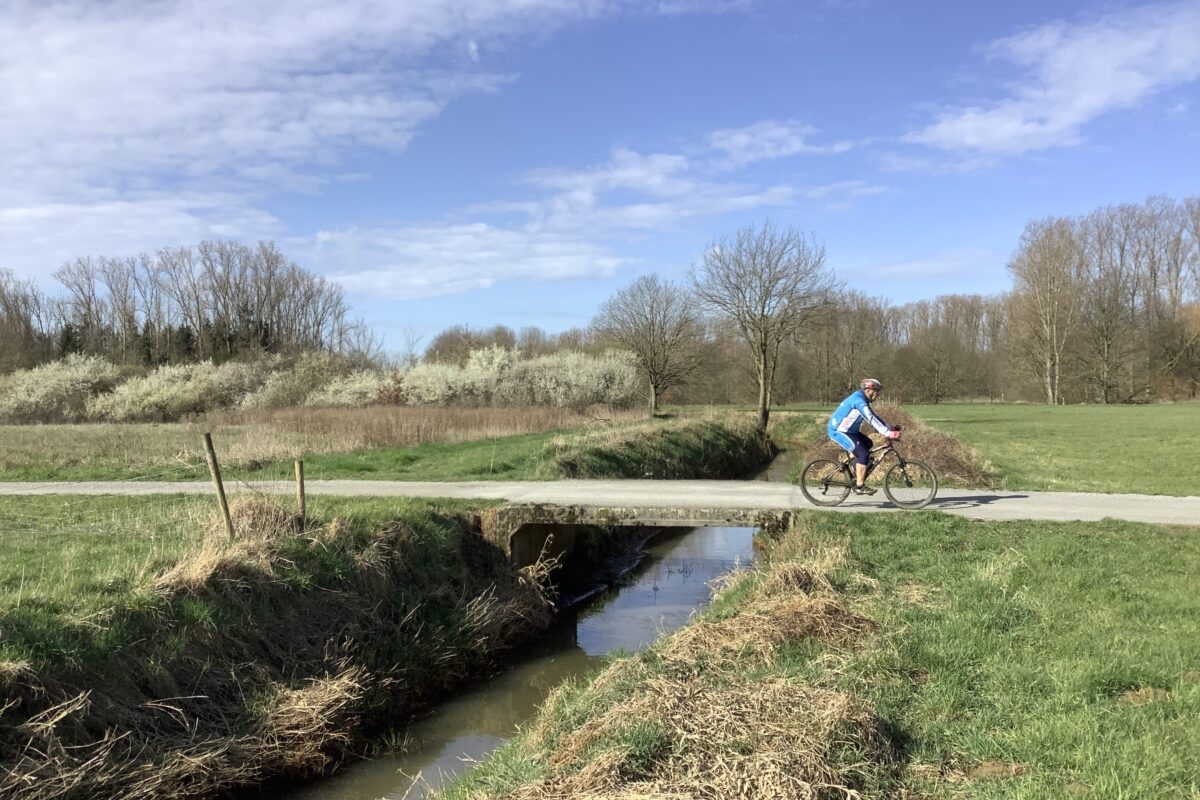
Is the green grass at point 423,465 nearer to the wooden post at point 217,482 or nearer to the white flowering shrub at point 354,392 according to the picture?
the wooden post at point 217,482

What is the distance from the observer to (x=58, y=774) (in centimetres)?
518

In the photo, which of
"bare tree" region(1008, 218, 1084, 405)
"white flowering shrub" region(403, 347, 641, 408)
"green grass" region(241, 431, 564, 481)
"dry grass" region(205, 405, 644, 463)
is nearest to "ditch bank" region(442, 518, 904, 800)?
"green grass" region(241, 431, 564, 481)

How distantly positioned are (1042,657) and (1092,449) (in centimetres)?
2464

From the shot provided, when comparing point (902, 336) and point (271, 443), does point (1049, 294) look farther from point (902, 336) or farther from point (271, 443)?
point (271, 443)

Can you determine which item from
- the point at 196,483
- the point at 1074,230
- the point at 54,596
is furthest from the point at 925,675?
the point at 1074,230

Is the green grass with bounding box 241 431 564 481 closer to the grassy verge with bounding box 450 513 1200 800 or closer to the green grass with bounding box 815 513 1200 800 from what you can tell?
the grassy verge with bounding box 450 513 1200 800

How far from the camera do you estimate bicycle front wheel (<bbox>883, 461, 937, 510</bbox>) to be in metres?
11.4

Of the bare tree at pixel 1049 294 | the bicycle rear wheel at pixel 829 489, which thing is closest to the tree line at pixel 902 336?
the bare tree at pixel 1049 294

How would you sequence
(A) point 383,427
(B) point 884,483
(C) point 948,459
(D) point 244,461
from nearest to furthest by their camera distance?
(B) point 884,483 < (C) point 948,459 < (D) point 244,461 < (A) point 383,427

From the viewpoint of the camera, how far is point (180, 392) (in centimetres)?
4284

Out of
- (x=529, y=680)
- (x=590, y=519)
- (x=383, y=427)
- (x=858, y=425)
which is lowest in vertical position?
(x=529, y=680)

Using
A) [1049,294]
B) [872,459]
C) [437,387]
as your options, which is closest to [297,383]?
[437,387]

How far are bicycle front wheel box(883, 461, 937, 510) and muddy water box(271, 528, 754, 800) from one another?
2.90 metres

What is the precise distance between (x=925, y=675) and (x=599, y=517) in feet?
19.1
